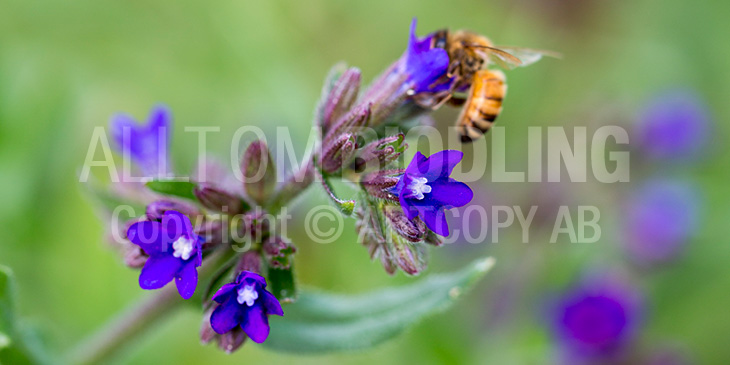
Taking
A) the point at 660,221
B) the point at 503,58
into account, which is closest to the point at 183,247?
the point at 503,58

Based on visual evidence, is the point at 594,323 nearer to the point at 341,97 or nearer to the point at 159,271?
the point at 341,97

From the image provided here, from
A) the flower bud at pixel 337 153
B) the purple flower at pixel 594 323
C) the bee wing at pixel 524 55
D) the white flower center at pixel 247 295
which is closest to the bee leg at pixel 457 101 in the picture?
the bee wing at pixel 524 55

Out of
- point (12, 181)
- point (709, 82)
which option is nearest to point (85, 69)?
point (12, 181)

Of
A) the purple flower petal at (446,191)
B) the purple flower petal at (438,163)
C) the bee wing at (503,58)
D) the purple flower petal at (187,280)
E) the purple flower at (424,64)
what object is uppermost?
the bee wing at (503,58)

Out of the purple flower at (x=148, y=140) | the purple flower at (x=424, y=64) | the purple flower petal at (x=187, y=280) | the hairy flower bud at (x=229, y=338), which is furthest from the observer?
the purple flower at (x=148, y=140)

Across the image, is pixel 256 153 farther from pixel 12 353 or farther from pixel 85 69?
pixel 85 69

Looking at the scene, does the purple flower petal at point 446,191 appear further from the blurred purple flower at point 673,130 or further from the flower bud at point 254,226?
the blurred purple flower at point 673,130
